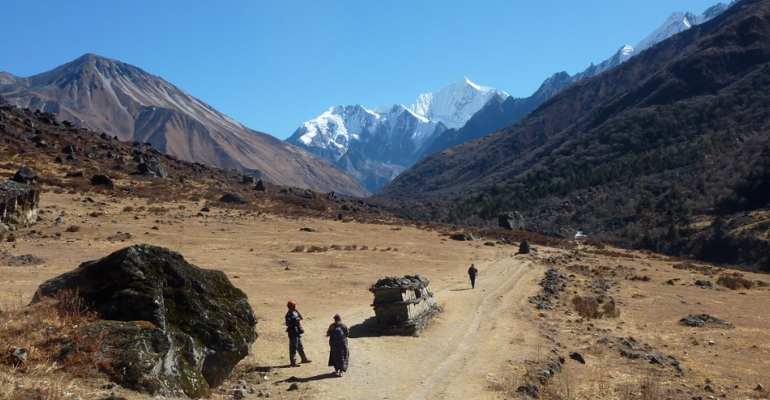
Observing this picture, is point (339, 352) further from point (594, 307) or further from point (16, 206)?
point (16, 206)

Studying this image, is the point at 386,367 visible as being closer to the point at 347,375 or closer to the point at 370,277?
the point at 347,375

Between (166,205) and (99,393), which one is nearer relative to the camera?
(99,393)

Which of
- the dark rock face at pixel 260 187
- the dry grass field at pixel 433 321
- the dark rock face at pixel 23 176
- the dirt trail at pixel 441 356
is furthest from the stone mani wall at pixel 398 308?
the dark rock face at pixel 260 187

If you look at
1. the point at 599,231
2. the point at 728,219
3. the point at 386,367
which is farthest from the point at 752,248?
the point at 386,367

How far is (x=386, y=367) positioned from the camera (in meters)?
13.5

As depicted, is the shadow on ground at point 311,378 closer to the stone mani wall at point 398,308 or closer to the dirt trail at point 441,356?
the dirt trail at point 441,356

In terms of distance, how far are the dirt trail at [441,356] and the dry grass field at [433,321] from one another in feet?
0.23

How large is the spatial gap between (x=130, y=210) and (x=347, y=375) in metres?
37.6

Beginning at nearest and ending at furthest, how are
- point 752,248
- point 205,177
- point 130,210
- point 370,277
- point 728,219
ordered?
point 370,277 < point 130,210 < point 752,248 < point 728,219 < point 205,177

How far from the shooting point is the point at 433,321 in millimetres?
19859

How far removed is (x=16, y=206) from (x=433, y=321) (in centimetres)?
2652

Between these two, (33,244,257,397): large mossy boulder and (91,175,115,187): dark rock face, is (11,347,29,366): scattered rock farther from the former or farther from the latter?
(91,175,115,187): dark rock face

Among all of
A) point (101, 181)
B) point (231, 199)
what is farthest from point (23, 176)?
point (231, 199)

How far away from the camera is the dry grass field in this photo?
11.7 metres
